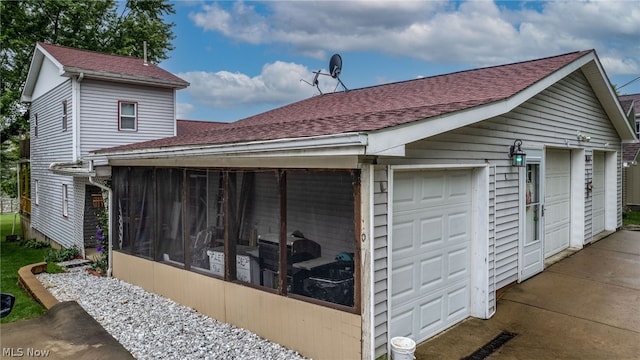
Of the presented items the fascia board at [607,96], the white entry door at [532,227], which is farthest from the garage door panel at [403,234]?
the fascia board at [607,96]

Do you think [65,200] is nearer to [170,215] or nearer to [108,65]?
[108,65]

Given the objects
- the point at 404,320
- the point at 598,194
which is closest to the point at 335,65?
the point at 598,194

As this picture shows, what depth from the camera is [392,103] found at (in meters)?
7.14

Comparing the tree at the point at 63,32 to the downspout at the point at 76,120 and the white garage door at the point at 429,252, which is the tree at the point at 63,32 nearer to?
the downspout at the point at 76,120

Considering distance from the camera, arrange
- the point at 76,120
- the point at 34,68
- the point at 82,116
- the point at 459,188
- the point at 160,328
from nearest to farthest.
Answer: the point at 459,188 < the point at 160,328 < the point at 76,120 < the point at 82,116 < the point at 34,68

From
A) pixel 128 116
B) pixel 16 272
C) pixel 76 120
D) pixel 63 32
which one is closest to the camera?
pixel 16 272

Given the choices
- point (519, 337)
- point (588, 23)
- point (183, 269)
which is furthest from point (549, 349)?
point (588, 23)

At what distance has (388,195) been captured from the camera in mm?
4008

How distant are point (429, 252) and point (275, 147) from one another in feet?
7.04

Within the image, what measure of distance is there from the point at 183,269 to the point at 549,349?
194 inches

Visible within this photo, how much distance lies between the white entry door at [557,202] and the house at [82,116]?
992cm

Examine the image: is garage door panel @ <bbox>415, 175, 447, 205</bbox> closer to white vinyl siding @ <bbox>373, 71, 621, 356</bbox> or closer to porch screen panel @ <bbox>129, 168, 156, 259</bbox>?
white vinyl siding @ <bbox>373, 71, 621, 356</bbox>

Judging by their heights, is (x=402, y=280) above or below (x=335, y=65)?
below

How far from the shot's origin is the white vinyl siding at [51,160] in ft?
39.7
